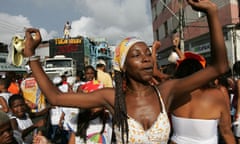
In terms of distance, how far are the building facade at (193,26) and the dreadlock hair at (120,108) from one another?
8.34 metres

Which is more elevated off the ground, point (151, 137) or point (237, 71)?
point (237, 71)

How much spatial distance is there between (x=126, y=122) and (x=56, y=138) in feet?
20.8

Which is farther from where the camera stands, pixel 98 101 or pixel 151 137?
pixel 98 101

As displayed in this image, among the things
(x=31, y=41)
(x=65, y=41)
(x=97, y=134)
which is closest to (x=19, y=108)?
(x=97, y=134)

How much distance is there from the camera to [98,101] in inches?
88.6

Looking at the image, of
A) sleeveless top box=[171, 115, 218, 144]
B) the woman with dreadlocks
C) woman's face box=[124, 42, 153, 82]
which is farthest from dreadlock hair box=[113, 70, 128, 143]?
sleeveless top box=[171, 115, 218, 144]

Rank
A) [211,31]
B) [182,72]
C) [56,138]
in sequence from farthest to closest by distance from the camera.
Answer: [56,138] < [182,72] < [211,31]

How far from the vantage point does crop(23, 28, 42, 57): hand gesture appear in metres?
2.28

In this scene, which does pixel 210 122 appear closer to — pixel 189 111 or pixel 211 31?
pixel 189 111

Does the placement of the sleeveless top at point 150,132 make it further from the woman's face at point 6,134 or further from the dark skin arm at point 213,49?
the woman's face at point 6,134

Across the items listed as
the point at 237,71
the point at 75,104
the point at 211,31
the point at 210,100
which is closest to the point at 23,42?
the point at 75,104

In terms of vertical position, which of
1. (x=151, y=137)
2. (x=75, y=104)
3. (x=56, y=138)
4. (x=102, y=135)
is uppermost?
(x=75, y=104)

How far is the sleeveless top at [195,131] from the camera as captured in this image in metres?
2.77

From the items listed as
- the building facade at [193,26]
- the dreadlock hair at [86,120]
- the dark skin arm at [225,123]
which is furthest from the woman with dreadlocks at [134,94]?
the building facade at [193,26]
